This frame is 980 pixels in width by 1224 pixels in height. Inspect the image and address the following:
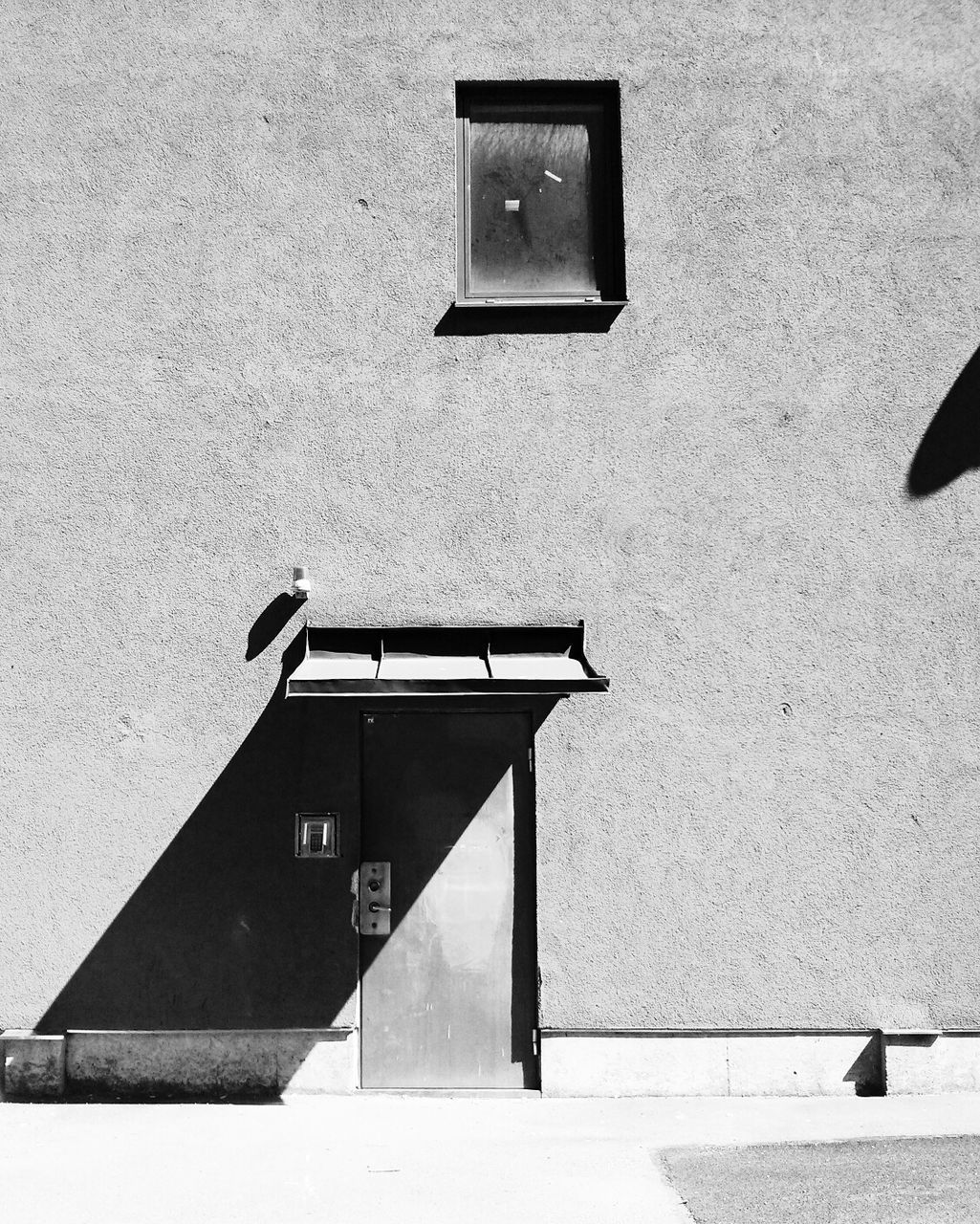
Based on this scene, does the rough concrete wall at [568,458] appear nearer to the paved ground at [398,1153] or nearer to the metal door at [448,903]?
the metal door at [448,903]

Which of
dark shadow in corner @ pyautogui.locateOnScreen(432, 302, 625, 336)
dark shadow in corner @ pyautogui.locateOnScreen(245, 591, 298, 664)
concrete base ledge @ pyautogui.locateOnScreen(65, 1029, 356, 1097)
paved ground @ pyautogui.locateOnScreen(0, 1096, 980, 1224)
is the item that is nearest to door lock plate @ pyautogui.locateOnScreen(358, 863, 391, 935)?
concrete base ledge @ pyautogui.locateOnScreen(65, 1029, 356, 1097)

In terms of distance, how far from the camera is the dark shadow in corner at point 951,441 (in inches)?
281

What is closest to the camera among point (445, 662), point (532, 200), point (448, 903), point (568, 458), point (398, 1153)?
point (398, 1153)

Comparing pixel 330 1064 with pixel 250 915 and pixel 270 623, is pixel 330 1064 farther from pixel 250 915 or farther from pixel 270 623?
pixel 270 623

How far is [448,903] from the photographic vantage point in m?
6.88

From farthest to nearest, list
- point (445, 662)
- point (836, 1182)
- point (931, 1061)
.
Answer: point (931, 1061)
point (445, 662)
point (836, 1182)

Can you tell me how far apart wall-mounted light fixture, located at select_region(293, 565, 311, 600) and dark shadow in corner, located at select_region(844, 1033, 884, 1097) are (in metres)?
4.63

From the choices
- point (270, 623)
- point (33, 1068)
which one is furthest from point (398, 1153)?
point (270, 623)

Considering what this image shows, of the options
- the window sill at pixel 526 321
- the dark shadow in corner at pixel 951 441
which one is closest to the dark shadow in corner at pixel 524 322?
the window sill at pixel 526 321

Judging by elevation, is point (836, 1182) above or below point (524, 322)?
below

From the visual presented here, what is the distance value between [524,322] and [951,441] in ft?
9.86

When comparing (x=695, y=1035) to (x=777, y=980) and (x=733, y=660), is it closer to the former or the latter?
(x=777, y=980)

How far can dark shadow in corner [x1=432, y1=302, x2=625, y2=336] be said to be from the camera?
23.5ft

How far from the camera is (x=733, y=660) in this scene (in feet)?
22.9
